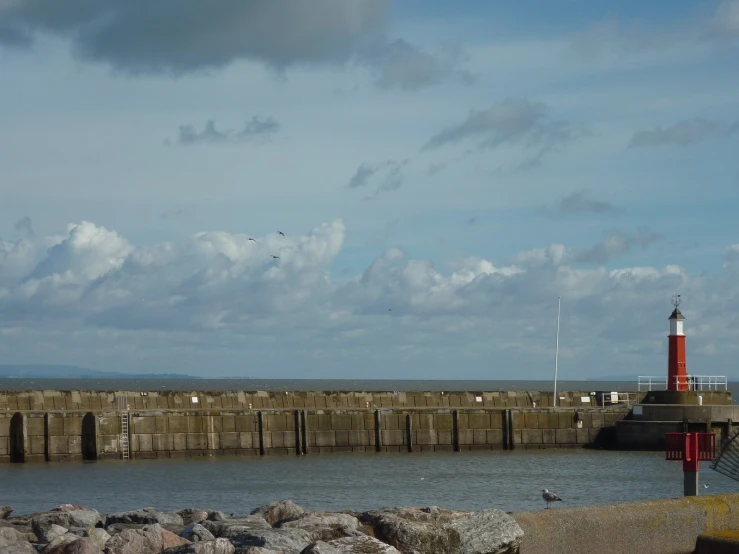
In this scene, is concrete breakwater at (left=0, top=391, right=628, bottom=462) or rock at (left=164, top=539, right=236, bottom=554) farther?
concrete breakwater at (left=0, top=391, right=628, bottom=462)

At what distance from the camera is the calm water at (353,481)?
1101 inches

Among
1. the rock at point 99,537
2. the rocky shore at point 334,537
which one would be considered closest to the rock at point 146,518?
the rock at point 99,537

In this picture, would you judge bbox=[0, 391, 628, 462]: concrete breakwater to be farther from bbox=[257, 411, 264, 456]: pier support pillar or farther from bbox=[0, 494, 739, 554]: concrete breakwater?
bbox=[0, 494, 739, 554]: concrete breakwater

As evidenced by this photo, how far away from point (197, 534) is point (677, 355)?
36.4m

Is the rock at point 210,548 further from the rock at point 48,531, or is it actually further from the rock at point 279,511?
the rock at point 279,511

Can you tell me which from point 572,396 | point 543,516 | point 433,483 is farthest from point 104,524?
point 572,396

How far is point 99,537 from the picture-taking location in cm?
1062

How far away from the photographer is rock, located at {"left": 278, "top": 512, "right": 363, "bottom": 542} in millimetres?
8398

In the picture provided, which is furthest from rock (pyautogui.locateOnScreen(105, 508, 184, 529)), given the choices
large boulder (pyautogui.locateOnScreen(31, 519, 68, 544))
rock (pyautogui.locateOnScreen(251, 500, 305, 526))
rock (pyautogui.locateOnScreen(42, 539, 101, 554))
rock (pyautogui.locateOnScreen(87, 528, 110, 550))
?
rock (pyautogui.locateOnScreen(42, 539, 101, 554))

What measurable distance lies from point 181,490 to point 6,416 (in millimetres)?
8047

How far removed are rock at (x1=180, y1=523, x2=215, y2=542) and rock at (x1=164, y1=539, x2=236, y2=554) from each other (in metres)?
1.64

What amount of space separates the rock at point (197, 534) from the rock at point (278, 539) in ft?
3.21

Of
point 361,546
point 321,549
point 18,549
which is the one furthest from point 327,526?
point 18,549

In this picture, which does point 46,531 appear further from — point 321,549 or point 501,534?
point 501,534
